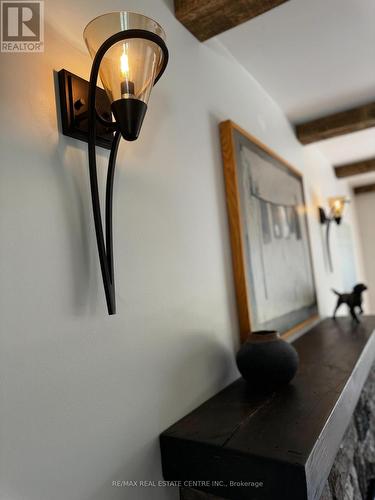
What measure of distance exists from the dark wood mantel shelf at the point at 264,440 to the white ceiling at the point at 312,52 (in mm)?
1376

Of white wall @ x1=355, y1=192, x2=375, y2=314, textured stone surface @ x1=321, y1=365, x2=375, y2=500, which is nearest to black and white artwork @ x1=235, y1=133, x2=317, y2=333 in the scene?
textured stone surface @ x1=321, y1=365, x2=375, y2=500


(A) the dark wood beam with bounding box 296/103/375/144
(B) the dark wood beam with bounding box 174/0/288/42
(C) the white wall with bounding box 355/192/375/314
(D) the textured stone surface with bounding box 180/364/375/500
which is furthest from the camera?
(C) the white wall with bounding box 355/192/375/314

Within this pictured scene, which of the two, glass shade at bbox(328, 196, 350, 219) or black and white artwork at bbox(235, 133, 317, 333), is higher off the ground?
glass shade at bbox(328, 196, 350, 219)

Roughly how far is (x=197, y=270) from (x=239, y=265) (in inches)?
10.4

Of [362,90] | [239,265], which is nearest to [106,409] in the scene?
[239,265]

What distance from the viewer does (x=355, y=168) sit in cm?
362

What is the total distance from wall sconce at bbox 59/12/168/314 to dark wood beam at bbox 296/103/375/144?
1991mm

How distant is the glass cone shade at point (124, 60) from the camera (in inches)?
26.4

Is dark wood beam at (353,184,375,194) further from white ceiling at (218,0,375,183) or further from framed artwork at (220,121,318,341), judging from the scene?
framed artwork at (220,121,318,341)

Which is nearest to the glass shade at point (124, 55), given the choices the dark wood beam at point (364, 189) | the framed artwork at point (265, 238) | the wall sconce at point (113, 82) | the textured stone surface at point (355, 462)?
the wall sconce at point (113, 82)

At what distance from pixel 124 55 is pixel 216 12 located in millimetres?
687

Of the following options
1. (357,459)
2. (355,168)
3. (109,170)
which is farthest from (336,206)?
(109,170)

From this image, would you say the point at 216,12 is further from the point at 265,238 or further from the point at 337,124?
the point at 337,124

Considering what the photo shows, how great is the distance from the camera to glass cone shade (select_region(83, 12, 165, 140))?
671 millimetres
